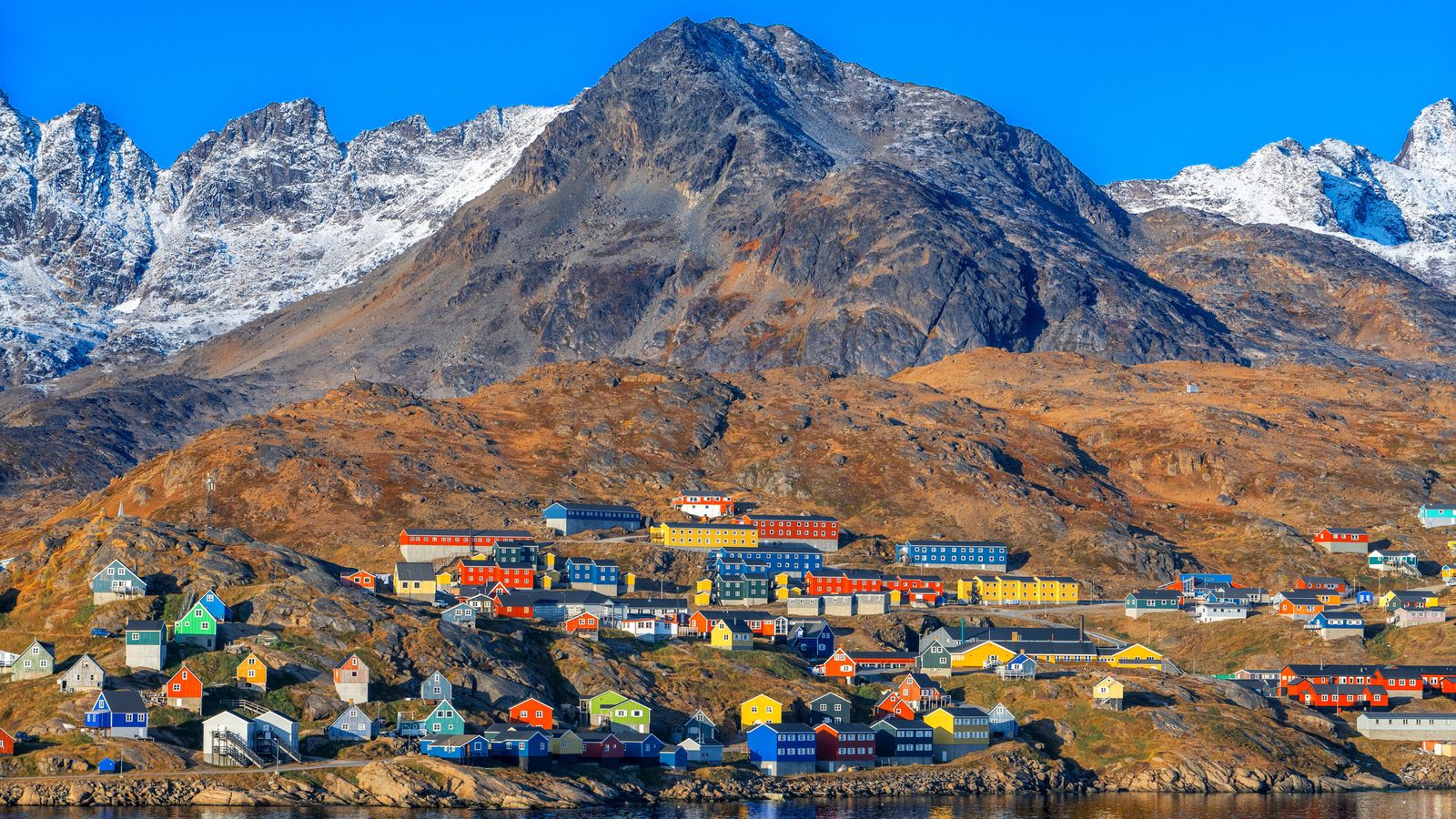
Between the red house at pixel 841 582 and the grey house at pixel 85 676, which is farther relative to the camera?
the red house at pixel 841 582

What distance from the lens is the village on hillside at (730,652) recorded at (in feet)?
403

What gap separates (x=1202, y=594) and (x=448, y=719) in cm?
9099

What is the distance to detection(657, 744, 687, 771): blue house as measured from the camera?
126 metres

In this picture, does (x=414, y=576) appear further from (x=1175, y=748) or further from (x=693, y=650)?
(x=1175, y=748)

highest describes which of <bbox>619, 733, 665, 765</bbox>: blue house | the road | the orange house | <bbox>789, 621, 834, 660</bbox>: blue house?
<bbox>789, 621, 834, 660</bbox>: blue house

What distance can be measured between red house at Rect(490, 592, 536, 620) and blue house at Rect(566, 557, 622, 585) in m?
19.5

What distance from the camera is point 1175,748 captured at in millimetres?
133250

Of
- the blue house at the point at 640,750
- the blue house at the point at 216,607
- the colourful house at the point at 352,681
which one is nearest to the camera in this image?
the blue house at the point at 640,750

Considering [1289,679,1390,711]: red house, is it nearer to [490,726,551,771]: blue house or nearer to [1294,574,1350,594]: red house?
[1294,574,1350,594]: red house

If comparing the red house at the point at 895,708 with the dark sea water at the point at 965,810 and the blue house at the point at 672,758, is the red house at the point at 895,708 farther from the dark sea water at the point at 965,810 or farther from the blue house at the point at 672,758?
the blue house at the point at 672,758

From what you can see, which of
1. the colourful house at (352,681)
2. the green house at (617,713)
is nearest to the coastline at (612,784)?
the green house at (617,713)

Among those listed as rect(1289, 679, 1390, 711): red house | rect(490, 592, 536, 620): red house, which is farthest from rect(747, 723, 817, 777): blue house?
rect(1289, 679, 1390, 711): red house

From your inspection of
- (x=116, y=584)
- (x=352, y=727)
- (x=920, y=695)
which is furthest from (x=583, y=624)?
(x=352, y=727)

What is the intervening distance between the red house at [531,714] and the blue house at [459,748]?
6.40m
